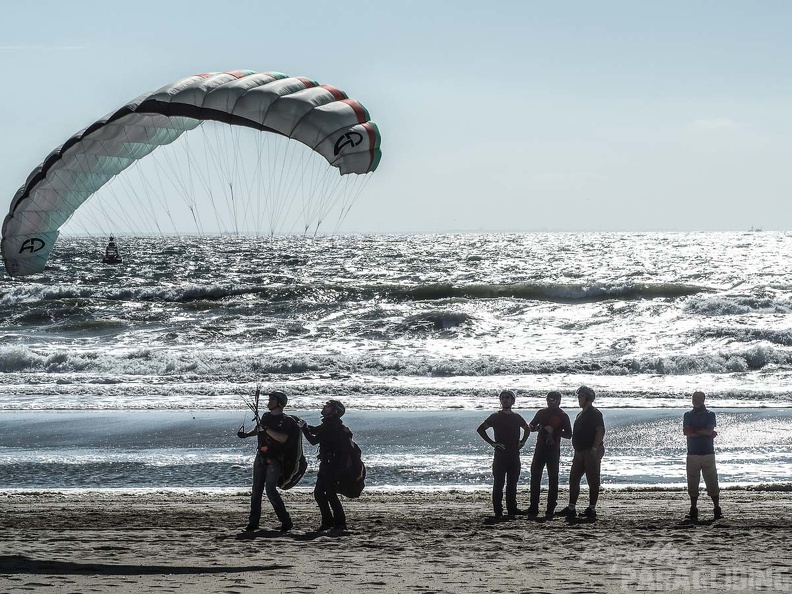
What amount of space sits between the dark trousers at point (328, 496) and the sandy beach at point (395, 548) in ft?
0.73

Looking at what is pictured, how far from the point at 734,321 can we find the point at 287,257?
163ft

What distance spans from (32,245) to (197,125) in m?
3.96

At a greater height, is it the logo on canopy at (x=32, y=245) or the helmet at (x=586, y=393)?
the logo on canopy at (x=32, y=245)

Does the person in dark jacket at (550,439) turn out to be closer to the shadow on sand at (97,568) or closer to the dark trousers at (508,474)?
the dark trousers at (508,474)

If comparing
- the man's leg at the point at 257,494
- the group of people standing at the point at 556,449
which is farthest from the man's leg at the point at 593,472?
the man's leg at the point at 257,494

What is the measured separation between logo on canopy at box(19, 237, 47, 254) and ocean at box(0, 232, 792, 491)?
10.3 feet

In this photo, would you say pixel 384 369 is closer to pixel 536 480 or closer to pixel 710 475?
pixel 536 480

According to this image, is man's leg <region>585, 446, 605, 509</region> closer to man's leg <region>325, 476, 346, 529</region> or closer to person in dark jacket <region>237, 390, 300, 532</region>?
man's leg <region>325, 476, 346, 529</region>

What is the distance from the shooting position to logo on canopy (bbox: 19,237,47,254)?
16266mm

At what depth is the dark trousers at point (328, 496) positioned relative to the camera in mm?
8328

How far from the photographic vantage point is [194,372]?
24.7m

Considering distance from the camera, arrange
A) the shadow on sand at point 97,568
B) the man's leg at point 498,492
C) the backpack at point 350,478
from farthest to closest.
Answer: the man's leg at point 498,492
the backpack at point 350,478
the shadow on sand at point 97,568

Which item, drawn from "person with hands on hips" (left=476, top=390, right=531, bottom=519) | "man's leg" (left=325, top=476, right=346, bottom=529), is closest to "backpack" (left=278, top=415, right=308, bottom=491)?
"man's leg" (left=325, top=476, right=346, bottom=529)

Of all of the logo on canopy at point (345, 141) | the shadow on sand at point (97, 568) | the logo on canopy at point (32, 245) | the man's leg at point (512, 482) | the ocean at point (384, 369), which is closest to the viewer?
the shadow on sand at point (97, 568)
